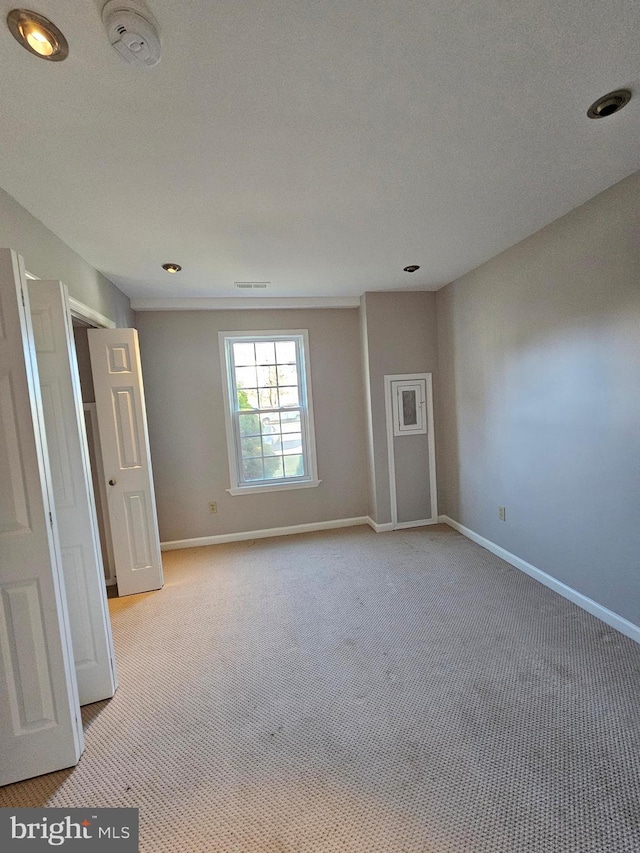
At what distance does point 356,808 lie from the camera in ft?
4.32

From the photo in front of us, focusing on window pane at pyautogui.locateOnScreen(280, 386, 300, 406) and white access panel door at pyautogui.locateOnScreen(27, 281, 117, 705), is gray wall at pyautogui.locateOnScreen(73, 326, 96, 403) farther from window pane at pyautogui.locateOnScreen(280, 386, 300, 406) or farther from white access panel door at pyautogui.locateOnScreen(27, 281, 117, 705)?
window pane at pyautogui.locateOnScreen(280, 386, 300, 406)

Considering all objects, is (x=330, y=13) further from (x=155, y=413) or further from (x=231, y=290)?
(x=155, y=413)

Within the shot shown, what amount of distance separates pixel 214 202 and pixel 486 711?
111 inches

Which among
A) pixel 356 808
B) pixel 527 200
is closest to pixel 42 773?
pixel 356 808

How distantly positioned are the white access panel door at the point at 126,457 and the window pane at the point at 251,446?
1.20m

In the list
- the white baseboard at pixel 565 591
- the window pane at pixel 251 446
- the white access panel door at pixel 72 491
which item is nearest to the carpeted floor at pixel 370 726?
the white baseboard at pixel 565 591

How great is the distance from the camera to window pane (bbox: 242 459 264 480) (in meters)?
4.05

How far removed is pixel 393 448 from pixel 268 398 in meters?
1.47

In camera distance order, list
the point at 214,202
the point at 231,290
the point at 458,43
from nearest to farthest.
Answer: the point at 458,43, the point at 214,202, the point at 231,290

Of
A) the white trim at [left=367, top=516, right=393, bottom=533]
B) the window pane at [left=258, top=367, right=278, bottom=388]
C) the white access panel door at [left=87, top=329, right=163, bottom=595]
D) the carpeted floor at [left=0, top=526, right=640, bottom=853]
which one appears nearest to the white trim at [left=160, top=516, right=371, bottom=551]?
the white trim at [left=367, top=516, right=393, bottom=533]

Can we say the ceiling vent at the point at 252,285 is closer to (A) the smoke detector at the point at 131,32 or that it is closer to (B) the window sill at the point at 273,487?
(B) the window sill at the point at 273,487

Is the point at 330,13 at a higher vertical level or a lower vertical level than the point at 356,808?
higher

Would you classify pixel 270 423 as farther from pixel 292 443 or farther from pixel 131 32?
pixel 131 32

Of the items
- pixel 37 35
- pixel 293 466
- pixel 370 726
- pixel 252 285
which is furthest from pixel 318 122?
pixel 293 466
